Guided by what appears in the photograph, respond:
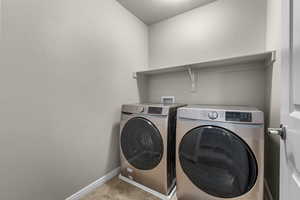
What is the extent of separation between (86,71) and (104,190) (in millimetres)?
1255

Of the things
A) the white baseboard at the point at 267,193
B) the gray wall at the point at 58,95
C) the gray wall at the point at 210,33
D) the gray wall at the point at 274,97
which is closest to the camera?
the gray wall at the point at 58,95

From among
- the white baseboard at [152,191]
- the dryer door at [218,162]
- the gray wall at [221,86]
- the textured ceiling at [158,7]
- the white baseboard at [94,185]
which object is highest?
the textured ceiling at [158,7]

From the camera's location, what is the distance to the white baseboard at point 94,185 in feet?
3.99

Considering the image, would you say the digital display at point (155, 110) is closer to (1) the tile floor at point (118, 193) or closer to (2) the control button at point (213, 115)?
(2) the control button at point (213, 115)

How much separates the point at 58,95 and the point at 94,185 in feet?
3.28

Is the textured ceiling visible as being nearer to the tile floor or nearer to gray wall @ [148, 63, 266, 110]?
gray wall @ [148, 63, 266, 110]

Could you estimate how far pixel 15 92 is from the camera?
886 mm

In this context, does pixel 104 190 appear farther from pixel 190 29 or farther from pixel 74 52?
pixel 190 29

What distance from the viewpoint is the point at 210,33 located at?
1.66 m

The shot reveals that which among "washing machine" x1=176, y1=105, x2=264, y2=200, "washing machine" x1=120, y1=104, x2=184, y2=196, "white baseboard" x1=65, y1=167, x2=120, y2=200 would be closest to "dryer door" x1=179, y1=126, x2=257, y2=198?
"washing machine" x1=176, y1=105, x2=264, y2=200

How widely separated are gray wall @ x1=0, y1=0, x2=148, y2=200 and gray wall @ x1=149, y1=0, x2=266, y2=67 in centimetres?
69

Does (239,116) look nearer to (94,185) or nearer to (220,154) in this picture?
(220,154)

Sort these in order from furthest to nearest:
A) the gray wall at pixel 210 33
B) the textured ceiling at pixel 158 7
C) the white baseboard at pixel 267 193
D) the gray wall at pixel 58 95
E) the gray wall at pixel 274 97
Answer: the textured ceiling at pixel 158 7
the gray wall at pixel 210 33
the white baseboard at pixel 267 193
the gray wall at pixel 274 97
the gray wall at pixel 58 95

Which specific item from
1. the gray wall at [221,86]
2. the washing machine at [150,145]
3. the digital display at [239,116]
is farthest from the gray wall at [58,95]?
the digital display at [239,116]
